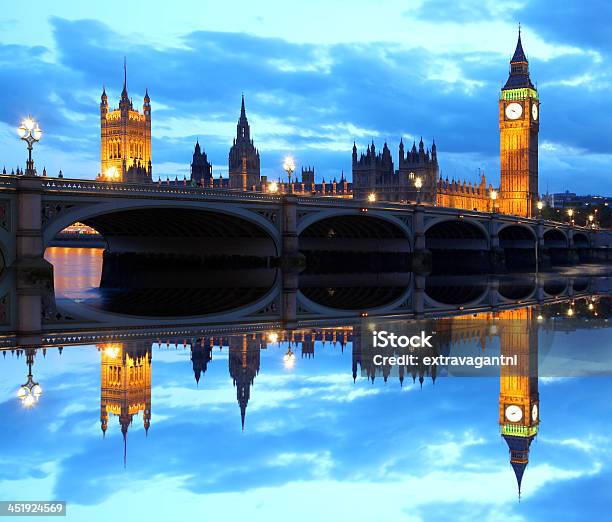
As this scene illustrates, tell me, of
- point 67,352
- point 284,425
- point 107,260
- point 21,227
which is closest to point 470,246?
point 107,260

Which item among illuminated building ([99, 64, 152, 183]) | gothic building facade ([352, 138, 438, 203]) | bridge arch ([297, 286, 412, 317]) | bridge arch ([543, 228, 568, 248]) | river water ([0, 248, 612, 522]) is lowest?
river water ([0, 248, 612, 522])

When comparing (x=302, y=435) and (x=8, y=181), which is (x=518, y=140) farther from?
(x=302, y=435)

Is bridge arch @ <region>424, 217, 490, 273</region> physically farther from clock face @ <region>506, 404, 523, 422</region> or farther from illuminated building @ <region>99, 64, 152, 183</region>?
illuminated building @ <region>99, 64, 152, 183</region>

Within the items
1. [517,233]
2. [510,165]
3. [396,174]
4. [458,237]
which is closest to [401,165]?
[396,174]

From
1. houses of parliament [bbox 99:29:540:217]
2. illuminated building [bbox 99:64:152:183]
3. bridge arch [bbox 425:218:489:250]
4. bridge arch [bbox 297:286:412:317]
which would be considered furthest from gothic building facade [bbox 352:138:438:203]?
bridge arch [bbox 297:286:412:317]

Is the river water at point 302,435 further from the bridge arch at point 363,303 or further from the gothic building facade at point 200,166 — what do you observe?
the gothic building facade at point 200,166

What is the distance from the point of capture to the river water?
8766mm

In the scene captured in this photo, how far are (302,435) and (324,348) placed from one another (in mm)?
8145

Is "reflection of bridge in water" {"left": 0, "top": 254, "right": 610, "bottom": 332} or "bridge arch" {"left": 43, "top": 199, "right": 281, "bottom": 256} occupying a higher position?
"bridge arch" {"left": 43, "top": 199, "right": 281, "bottom": 256}

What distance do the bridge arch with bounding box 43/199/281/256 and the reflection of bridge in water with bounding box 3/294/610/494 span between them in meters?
19.8

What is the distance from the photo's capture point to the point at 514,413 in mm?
11984

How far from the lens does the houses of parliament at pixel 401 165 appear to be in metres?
138

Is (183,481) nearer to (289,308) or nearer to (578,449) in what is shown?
(578,449)

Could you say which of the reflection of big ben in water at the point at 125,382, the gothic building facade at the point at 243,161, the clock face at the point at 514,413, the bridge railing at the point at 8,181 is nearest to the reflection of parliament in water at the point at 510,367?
the clock face at the point at 514,413
